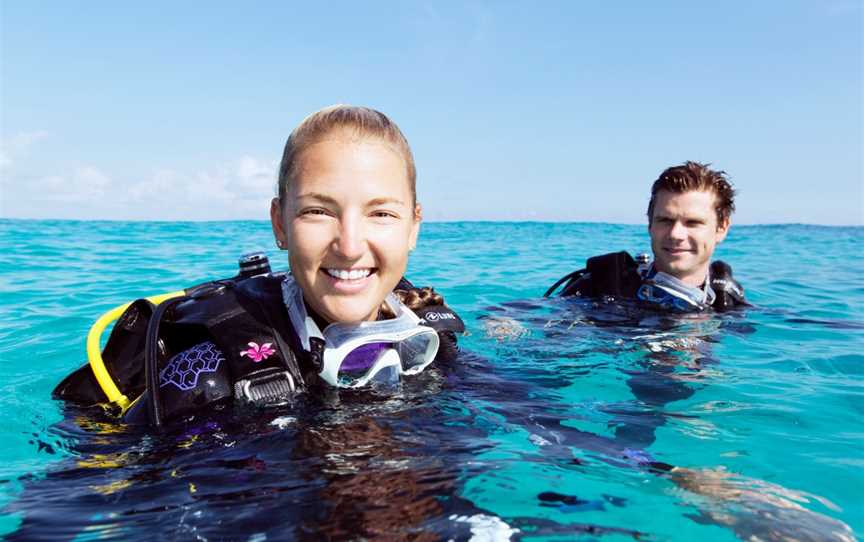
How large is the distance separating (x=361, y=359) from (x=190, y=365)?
0.75 m

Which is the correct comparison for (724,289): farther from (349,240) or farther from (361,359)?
(349,240)

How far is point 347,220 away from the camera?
244 cm

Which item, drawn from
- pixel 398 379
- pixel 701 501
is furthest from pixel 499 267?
pixel 701 501

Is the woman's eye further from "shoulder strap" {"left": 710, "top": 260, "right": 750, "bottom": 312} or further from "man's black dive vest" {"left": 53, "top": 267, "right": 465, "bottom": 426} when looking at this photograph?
"shoulder strap" {"left": 710, "top": 260, "right": 750, "bottom": 312}

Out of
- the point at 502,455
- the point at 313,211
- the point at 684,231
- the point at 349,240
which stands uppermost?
the point at 313,211

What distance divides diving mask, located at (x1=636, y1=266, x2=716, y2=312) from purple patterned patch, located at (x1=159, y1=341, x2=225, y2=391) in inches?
172

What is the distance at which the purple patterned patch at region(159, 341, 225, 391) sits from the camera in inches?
96.3

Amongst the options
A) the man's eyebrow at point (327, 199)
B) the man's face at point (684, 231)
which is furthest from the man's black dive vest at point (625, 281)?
the man's eyebrow at point (327, 199)

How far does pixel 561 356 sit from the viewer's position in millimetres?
4418

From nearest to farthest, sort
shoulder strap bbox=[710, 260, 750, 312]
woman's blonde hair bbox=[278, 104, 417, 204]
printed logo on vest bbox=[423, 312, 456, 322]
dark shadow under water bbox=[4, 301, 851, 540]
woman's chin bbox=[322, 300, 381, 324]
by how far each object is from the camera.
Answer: dark shadow under water bbox=[4, 301, 851, 540] → woman's blonde hair bbox=[278, 104, 417, 204] → woman's chin bbox=[322, 300, 381, 324] → printed logo on vest bbox=[423, 312, 456, 322] → shoulder strap bbox=[710, 260, 750, 312]

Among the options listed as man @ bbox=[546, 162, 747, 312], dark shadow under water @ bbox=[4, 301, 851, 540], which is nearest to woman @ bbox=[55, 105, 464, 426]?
dark shadow under water @ bbox=[4, 301, 851, 540]

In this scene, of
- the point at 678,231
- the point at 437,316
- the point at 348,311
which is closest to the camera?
the point at 348,311

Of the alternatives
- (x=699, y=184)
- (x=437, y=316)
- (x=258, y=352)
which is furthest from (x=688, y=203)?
(x=258, y=352)

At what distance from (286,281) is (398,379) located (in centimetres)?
67
